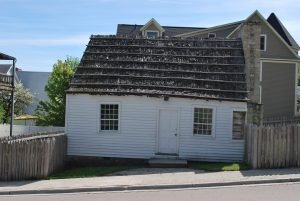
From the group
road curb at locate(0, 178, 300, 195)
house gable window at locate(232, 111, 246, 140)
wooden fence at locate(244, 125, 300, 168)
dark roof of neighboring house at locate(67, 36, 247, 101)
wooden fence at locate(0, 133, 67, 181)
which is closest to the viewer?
road curb at locate(0, 178, 300, 195)

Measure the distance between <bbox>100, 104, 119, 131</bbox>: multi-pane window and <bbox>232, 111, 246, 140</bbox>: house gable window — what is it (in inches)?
204

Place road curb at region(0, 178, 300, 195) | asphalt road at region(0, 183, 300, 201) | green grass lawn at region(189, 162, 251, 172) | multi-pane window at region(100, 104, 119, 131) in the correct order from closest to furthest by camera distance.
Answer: asphalt road at region(0, 183, 300, 201), road curb at region(0, 178, 300, 195), green grass lawn at region(189, 162, 251, 172), multi-pane window at region(100, 104, 119, 131)

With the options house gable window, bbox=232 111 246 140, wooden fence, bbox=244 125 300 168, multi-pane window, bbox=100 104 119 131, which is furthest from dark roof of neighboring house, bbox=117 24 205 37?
wooden fence, bbox=244 125 300 168

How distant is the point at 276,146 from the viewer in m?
19.3

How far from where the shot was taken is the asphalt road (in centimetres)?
1375

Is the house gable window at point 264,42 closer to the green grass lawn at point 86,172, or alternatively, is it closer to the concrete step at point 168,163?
the concrete step at point 168,163

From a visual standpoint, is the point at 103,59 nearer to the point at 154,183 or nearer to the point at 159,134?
the point at 159,134

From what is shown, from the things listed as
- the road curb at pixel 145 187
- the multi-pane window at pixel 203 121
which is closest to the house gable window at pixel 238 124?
the multi-pane window at pixel 203 121

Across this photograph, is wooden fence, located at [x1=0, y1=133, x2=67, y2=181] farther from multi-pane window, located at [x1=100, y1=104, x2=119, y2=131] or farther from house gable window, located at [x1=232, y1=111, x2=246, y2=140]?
house gable window, located at [x1=232, y1=111, x2=246, y2=140]

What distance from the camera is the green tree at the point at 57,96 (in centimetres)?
4434

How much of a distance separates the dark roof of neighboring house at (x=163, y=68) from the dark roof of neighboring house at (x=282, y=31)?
993 inches

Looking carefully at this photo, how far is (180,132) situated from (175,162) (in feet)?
5.56

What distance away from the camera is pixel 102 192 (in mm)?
15594

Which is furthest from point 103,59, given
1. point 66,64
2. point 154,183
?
point 66,64
